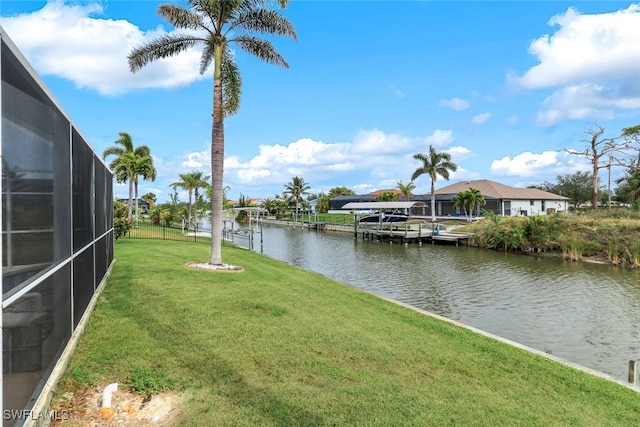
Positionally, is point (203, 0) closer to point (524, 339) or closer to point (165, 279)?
point (165, 279)

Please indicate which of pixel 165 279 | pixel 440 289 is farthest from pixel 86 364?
pixel 440 289

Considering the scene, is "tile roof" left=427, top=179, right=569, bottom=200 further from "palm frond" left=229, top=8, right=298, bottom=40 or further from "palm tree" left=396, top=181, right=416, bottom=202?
"palm frond" left=229, top=8, right=298, bottom=40

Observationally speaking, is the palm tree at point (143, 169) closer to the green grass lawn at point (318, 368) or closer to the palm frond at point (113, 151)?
the palm frond at point (113, 151)

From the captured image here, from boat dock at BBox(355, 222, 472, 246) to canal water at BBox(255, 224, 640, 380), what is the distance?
532 cm

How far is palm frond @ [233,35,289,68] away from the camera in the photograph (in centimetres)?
1395

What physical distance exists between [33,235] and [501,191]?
2453 inches

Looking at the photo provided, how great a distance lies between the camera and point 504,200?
5659 cm

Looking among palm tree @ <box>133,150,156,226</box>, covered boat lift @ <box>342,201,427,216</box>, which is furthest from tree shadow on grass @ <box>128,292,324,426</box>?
covered boat lift @ <box>342,201,427,216</box>

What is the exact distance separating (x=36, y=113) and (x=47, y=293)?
1.64 meters

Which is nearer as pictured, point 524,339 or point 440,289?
point 524,339

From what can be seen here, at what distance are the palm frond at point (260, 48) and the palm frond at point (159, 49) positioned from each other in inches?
56.7

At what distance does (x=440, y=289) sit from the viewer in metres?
17.0

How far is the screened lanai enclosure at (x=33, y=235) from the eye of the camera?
A: 2.82m

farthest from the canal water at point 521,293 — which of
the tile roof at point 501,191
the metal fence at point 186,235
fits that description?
the tile roof at point 501,191
